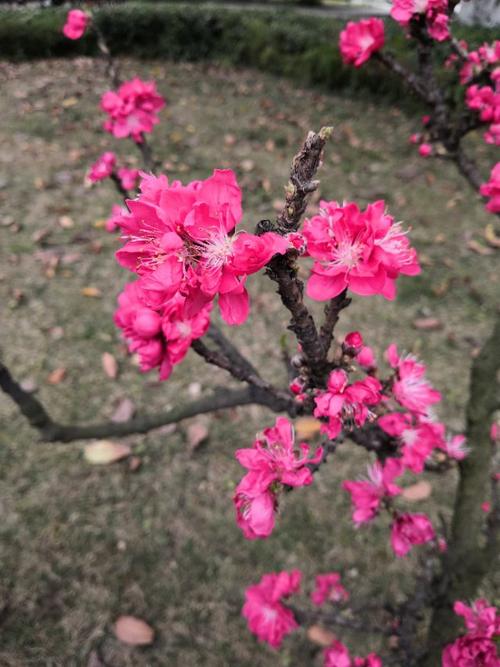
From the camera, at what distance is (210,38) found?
7754 millimetres

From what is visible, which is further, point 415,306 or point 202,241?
point 415,306

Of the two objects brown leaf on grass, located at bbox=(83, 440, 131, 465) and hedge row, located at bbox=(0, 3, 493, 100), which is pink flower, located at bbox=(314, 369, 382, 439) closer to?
brown leaf on grass, located at bbox=(83, 440, 131, 465)

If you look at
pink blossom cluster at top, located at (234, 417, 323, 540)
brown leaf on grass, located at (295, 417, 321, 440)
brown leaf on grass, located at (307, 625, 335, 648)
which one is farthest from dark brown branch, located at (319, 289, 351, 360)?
brown leaf on grass, located at (295, 417, 321, 440)

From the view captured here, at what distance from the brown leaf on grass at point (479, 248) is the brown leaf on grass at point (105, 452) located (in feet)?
10.1

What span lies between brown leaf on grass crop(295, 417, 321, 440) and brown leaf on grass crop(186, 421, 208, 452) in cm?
50

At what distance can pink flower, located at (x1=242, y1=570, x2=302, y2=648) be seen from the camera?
5.28ft

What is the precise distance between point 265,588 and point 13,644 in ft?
3.51

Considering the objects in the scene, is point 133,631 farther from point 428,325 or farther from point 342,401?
point 428,325

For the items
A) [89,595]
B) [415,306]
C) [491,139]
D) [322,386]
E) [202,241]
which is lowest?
[89,595]

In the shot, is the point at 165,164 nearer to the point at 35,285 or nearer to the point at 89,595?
the point at 35,285

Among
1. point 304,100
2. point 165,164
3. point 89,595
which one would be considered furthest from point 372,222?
point 304,100

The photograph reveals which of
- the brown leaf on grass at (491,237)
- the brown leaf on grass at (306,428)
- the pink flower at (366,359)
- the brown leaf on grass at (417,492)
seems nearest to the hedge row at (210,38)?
the brown leaf on grass at (491,237)

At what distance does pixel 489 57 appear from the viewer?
181 cm

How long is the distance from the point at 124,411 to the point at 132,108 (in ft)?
5.13
